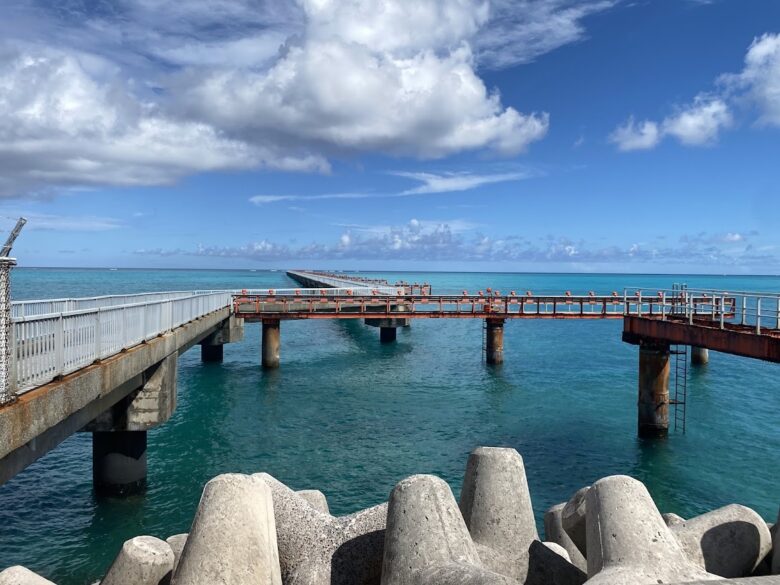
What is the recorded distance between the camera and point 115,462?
50.6 ft

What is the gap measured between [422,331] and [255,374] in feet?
95.6

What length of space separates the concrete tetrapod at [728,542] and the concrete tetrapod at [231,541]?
4817 millimetres

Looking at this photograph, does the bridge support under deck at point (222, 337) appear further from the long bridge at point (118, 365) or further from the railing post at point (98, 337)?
the railing post at point (98, 337)

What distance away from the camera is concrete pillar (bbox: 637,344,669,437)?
21484mm

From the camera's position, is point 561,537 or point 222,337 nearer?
point 561,537

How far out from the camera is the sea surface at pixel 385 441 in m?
14.6

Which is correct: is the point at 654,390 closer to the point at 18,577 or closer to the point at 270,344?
the point at 18,577

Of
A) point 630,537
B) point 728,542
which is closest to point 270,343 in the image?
point 728,542

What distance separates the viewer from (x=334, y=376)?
34531 mm

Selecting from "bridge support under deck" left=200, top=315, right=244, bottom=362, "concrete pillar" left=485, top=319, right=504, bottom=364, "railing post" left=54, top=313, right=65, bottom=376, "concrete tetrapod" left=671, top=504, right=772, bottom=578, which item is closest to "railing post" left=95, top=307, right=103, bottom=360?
"railing post" left=54, top=313, right=65, bottom=376

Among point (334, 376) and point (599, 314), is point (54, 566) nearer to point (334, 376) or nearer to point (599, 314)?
point (334, 376)

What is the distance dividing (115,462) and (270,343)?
68.8ft

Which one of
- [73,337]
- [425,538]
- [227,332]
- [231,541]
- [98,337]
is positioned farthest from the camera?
[227,332]

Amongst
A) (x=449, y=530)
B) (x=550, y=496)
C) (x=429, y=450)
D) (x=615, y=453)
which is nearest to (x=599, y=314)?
(x=615, y=453)
